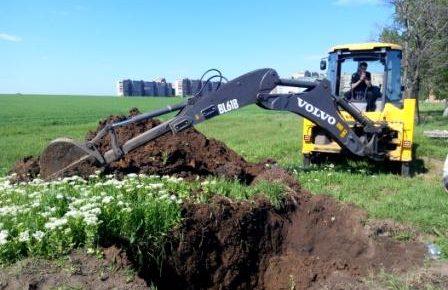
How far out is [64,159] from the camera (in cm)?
723

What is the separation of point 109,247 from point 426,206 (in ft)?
15.7

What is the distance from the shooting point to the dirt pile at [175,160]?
7.87 metres

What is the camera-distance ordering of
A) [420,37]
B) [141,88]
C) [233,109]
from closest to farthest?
[233,109], [420,37], [141,88]

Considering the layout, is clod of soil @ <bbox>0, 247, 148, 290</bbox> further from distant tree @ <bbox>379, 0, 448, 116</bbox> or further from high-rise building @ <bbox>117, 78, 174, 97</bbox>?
high-rise building @ <bbox>117, 78, 174, 97</bbox>

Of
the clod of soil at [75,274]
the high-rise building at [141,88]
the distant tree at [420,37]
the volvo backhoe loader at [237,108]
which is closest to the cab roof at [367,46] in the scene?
the volvo backhoe loader at [237,108]

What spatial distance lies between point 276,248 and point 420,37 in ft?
61.3

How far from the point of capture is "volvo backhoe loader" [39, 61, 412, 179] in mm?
7070

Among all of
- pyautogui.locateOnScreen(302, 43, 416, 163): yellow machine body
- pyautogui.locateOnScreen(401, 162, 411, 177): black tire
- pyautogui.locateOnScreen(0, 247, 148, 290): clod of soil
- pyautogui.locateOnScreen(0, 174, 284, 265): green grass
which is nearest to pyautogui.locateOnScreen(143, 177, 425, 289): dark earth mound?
pyautogui.locateOnScreen(0, 174, 284, 265): green grass

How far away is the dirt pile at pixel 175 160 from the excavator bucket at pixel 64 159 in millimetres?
465

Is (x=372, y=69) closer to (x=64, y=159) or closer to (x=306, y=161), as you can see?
(x=306, y=161)

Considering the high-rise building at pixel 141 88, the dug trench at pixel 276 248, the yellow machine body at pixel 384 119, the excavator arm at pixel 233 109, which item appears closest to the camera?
the dug trench at pixel 276 248

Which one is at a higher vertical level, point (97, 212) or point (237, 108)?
point (237, 108)

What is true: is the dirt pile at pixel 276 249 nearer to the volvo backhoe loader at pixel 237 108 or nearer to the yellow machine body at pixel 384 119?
the volvo backhoe loader at pixel 237 108

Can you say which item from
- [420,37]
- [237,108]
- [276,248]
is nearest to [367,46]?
[237,108]
